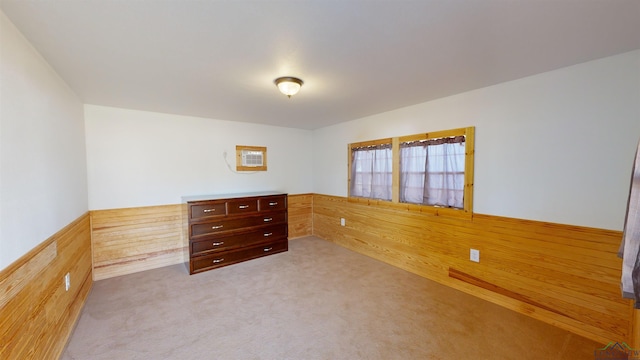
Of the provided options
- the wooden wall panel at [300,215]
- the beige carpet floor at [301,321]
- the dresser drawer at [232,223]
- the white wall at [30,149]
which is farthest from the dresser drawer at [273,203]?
the white wall at [30,149]

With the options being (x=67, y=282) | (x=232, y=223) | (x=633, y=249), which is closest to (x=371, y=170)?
(x=232, y=223)

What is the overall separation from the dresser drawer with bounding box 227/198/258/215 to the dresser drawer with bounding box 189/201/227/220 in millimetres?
85

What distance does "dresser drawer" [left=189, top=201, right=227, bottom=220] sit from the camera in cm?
326

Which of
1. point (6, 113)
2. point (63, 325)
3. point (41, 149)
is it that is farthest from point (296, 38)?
point (63, 325)

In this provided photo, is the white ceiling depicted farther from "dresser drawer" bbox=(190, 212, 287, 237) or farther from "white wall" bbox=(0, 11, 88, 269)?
"dresser drawer" bbox=(190, 212, 287, 237)

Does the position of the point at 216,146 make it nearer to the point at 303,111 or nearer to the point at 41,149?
the point at 303,111

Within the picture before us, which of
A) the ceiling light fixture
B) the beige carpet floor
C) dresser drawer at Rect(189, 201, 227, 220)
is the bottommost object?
the beige carpet floor

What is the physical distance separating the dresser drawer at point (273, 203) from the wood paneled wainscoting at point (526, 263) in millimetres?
1659

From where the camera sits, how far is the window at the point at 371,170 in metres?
3.58

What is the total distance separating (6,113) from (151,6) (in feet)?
3.15

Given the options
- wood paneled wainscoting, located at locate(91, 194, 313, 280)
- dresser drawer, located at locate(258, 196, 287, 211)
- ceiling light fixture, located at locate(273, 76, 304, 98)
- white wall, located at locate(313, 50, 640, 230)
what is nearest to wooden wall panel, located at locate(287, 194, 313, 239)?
dresser drawer, located at locate(258, 196, 287, 211)

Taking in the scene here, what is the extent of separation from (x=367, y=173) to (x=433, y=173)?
1.11m

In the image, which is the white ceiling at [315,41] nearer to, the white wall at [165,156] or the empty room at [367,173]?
the empty room at [367,173]

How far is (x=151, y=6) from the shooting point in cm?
126
